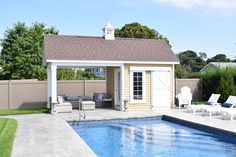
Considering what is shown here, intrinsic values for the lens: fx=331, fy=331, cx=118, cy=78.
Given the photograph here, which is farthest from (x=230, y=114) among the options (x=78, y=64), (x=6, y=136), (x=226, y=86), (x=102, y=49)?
(x=6, y=136)

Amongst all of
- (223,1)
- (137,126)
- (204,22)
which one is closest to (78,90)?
(137,126)

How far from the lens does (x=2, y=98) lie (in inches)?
819

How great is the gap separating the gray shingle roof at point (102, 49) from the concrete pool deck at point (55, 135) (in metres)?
3.52

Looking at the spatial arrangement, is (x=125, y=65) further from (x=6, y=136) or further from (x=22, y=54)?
Answer: (x=22, y=54)

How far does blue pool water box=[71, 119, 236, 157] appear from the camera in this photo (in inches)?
409

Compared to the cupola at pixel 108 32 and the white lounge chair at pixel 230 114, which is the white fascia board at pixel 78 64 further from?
the white lounge chair at pixel 230 114

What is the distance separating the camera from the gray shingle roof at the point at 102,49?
18812mm

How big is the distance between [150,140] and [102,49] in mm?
9109

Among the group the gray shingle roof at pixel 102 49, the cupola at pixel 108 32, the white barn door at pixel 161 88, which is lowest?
the white barn door at pixel 161 88

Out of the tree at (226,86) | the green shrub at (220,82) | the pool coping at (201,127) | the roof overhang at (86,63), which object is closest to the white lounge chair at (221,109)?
the pool coping at (201,127)

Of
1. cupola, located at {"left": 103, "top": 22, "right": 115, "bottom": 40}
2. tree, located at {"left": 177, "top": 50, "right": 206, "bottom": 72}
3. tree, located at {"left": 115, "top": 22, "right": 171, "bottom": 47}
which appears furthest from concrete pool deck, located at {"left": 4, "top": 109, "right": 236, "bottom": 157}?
tree, located at {"left": 177, "top": 50, "right": 206, "bottom": 72}

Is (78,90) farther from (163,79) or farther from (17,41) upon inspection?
(17,41)

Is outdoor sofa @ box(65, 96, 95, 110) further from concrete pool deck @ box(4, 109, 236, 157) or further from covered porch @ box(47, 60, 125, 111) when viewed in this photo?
concrete pool deck @ box(4, 109, 236, 157)

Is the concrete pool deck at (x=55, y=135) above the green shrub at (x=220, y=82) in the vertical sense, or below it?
below
